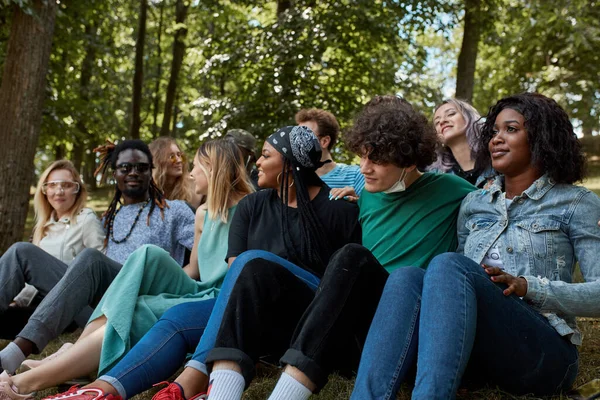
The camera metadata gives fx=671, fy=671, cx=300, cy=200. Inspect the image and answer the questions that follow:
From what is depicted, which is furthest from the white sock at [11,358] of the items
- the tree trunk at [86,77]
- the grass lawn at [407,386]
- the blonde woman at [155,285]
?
the tree trunk at [86,77]

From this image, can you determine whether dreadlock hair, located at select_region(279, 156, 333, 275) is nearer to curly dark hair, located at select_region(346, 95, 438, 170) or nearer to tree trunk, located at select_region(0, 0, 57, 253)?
curly dark hair, located at select_region(346, 95, 438, 170)

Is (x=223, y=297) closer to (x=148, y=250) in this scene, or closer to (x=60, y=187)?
(x=148, y=250)

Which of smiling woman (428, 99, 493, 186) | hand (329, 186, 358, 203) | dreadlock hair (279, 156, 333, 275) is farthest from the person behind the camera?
smiling woman (428, 99, 493, 186)

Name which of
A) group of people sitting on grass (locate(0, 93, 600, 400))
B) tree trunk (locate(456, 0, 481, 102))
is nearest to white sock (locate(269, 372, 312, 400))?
group of people sitting on grass (locate(0, 93, 600, 400))

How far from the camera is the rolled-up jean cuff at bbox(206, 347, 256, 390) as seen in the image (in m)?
2.71

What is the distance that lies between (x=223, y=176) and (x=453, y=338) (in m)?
2.27

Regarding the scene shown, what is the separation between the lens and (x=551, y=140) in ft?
9.59

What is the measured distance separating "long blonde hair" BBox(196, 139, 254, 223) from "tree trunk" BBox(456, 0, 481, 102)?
6445mm

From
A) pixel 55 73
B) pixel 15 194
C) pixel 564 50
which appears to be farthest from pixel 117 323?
pixel 564 50

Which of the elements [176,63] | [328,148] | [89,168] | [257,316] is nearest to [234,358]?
[257,316]

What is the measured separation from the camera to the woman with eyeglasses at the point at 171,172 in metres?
5.52

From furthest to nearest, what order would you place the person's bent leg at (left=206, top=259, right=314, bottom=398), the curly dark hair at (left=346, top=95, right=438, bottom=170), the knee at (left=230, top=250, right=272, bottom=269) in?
the curly dark hair at (left=346, top=95, right=438, bottom=170) → the knee at (left=230, top=250, right=272, bottom=269) → the person's bent leg at (left=206, top=259, right=314, bottom=398)

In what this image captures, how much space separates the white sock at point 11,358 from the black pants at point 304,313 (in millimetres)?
1404

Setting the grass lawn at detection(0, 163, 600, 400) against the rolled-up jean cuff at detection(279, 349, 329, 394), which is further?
the grass lawn at detection(0, 163, 600, 400)
